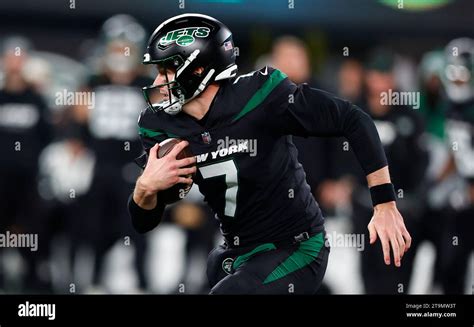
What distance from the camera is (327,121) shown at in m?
3.88

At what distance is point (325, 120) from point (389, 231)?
1.63 ft

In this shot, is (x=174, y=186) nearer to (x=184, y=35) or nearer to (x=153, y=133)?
(x=153, y=133)

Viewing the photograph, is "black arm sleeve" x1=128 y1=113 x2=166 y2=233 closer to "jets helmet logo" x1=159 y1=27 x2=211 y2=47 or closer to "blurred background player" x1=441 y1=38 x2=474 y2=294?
"jets helmet logo" x1=159 y1=27 x2=211 y2=47

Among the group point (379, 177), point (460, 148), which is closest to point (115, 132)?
point (460, 148)

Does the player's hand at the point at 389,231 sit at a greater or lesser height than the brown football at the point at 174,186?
lesser

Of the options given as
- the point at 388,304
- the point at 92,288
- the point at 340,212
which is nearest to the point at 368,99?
the point at 340,212

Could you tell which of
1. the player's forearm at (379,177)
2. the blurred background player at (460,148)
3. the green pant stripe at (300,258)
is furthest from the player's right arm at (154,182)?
the blurred background player at (460,148)

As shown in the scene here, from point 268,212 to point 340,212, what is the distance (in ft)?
6.96

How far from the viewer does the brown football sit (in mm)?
3848

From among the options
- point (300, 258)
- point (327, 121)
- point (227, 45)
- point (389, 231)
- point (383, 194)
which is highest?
point (227, 45)

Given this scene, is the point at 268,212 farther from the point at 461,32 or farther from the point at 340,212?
the point at 461,32

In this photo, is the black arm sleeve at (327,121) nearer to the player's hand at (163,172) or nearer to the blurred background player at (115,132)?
the player's hand at (163,172)

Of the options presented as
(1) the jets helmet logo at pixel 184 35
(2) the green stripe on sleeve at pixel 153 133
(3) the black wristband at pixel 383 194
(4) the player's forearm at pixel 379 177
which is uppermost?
(1) the jets helmet logo at pixel 184 35

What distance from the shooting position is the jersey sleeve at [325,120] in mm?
3869
